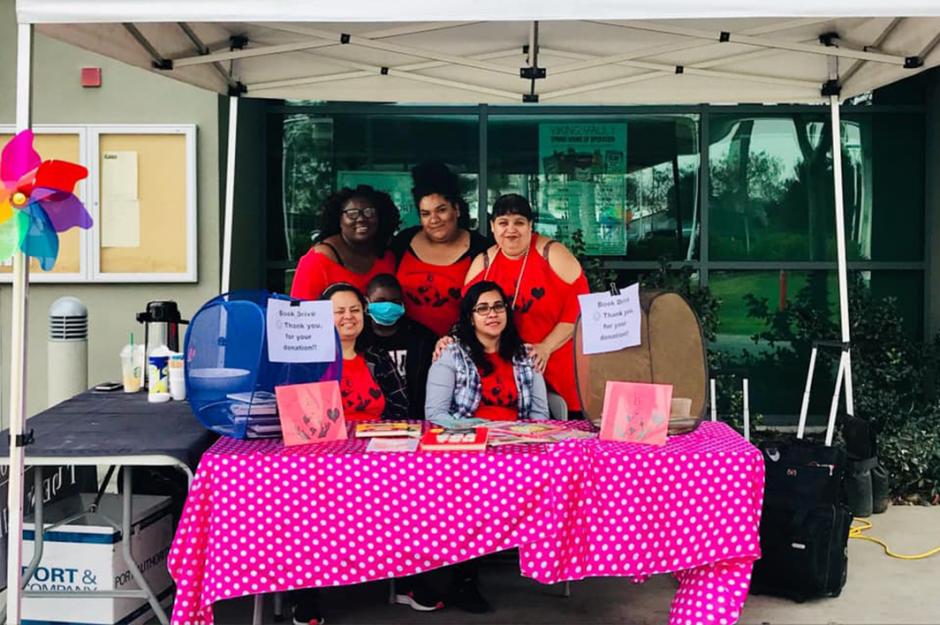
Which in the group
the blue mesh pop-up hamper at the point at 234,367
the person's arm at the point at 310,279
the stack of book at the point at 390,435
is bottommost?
the stack of book at the point at 390,435

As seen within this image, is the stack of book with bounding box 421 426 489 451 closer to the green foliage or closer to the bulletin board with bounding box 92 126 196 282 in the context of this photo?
the bulletin board with bounding box 92 126 196 282

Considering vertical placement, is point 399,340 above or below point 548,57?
below

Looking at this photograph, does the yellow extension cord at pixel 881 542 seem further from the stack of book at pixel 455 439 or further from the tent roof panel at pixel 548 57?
the stack of book at pixel 455 439

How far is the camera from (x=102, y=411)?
13.2ft

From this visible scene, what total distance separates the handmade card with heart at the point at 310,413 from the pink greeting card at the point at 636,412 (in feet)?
3.03

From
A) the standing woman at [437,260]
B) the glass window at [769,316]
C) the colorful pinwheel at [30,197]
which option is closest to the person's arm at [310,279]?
the standing woman at [437,260]

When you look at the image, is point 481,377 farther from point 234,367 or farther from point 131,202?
point 131,202

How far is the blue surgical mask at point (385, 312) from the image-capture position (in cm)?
424

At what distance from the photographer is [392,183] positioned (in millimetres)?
6766

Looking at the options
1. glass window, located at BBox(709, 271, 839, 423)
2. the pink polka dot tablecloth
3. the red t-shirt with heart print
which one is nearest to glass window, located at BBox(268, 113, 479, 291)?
glass window, located at BBox(709, 271, 839, 423)

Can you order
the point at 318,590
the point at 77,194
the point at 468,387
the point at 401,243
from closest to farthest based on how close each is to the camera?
the point at 318,590, the point at 468,387, the point at 401,243, the point at 77,194

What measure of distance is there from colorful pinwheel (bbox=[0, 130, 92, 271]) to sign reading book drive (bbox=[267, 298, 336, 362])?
746mm

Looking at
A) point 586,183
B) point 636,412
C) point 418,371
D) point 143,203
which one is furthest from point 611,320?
point 143,203

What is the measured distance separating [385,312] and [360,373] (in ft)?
0.93
